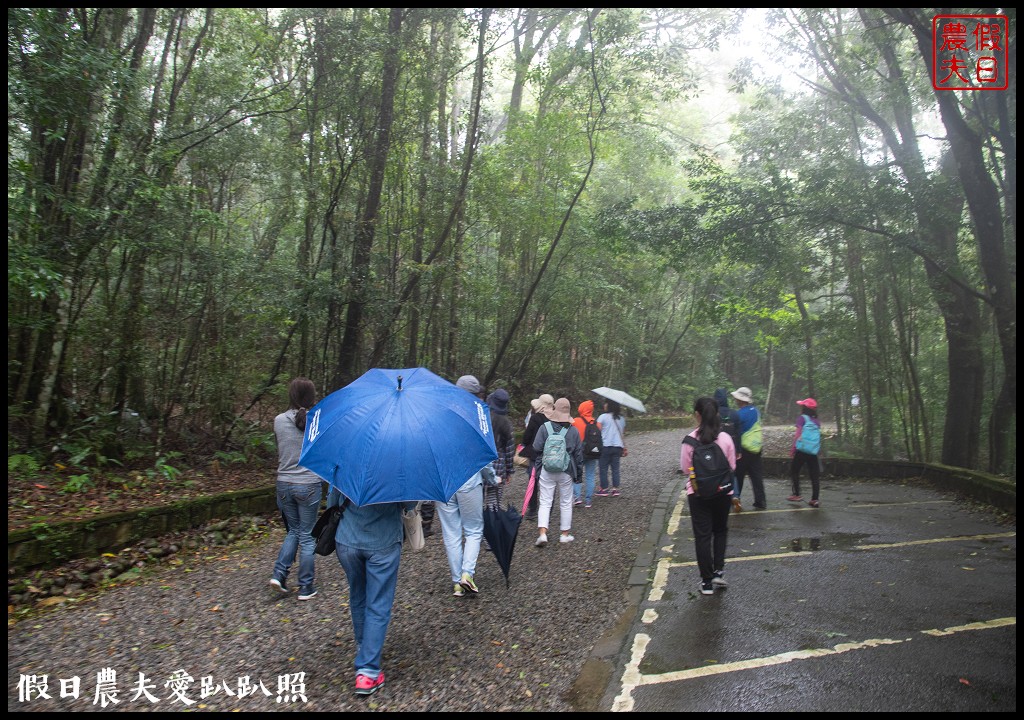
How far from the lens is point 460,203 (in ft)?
40.9

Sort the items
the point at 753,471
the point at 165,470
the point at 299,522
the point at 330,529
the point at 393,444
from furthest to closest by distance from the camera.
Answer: the point at 753,471
the point at 165,470
the point at 299,522
the point at 330,529
the point at 393,444

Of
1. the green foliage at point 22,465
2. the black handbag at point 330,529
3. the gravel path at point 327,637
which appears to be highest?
the black handbag at point 330,529

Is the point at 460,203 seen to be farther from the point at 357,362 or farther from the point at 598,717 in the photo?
the point at 598,717

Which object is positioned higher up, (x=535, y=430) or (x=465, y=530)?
(x=535, y=430)

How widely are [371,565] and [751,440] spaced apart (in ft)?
21.6

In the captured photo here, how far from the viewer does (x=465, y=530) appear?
5520mm

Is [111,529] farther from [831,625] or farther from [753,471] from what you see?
[753,471]

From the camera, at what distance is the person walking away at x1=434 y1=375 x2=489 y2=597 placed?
5.40 meters

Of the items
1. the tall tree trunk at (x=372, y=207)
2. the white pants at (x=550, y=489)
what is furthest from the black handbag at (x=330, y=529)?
the tall tree trunk at (x=372, y=207)

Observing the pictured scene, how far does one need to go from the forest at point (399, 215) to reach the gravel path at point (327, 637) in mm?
3071

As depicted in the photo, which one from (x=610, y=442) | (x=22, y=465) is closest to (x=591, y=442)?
(x=610, y=442)

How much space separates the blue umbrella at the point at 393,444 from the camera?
11.6ft

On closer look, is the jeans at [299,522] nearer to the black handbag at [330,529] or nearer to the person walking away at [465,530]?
the person walking away at [465,530]

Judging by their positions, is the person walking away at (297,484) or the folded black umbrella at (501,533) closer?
the person walking away at (297,484)
